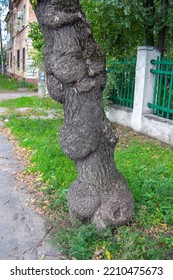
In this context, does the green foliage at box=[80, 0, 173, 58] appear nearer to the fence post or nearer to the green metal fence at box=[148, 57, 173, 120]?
the fence post

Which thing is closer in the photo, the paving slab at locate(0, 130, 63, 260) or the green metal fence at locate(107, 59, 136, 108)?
the paving slab at locate(0, 130, 63, 260)

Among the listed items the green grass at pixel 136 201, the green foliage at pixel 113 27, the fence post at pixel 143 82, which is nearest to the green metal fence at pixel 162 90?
the fence post at pixel 143 82

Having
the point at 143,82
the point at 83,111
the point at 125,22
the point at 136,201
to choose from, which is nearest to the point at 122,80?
the point at 143,82

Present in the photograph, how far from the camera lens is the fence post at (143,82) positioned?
7.23 metres

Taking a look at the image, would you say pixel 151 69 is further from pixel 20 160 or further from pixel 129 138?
pixel 20 160

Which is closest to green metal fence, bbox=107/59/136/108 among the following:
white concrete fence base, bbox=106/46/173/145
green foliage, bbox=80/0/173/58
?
white concrete fence base, bbox=106/46/173/145

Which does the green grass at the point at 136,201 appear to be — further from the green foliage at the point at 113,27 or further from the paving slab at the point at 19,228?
the green foliage at the point at 113,27

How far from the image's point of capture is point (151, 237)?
3.22m

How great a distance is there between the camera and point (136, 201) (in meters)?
3.80

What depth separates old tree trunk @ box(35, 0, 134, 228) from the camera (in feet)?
9.78

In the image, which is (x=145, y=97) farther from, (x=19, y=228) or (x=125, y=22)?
(x=19, y=228)

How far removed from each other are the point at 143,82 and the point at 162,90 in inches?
17.3

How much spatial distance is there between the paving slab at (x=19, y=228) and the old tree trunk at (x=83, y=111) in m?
0.45

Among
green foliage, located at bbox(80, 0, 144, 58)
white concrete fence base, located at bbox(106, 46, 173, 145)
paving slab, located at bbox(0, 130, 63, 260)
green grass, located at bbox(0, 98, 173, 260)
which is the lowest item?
paving slab, located at bbox(0, 130, 63, 260)
